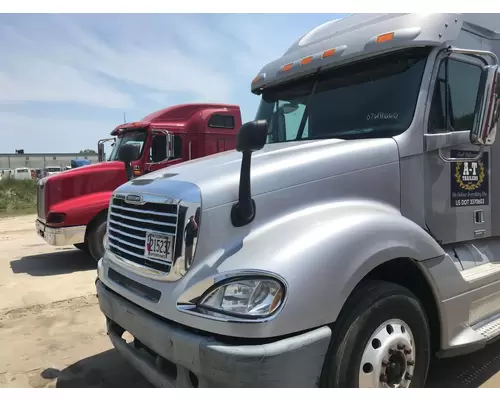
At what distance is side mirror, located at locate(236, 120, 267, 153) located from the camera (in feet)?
8.23

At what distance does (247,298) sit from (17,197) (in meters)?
24.7

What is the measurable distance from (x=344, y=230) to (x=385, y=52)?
164cm

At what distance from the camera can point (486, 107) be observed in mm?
3174

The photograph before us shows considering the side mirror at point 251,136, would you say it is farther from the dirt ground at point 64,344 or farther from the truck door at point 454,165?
the dirt ground at point 64,344

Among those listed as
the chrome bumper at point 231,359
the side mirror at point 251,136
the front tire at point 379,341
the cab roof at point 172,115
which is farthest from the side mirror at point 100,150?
the front tire at point 379,341

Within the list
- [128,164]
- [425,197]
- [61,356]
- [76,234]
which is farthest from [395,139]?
[76,234]

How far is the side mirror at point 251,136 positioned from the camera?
8.23 ft

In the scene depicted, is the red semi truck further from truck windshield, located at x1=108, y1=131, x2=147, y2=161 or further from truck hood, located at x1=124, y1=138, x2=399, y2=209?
truck hood, located at x1=124, y1=138, x2=399, y2=209

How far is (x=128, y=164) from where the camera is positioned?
177 inches

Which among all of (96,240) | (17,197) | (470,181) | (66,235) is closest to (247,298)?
(470,181)

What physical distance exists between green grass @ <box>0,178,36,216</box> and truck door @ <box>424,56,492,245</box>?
65.5ft

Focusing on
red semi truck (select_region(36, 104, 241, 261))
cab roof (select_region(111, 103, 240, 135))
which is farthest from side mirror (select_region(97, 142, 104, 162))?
cab roof (select_region(111, 103, 240, 135))

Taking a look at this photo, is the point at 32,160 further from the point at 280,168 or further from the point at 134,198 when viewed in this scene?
the point at 280,168

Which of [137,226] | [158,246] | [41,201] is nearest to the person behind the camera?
[158,246]
